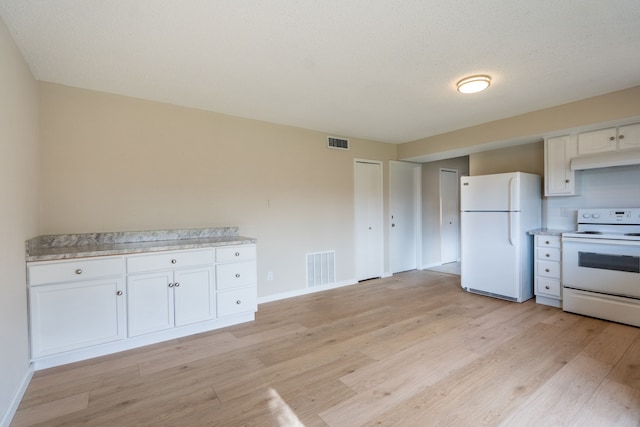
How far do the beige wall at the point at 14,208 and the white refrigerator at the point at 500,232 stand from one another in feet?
15.8

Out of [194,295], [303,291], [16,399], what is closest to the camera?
[16,399]

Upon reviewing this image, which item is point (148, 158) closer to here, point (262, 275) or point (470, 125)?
point (262, 275)

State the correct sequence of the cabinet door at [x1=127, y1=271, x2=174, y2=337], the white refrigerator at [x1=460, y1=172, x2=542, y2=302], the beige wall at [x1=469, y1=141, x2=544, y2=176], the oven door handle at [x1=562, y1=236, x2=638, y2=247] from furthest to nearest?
1. the beige wall at [x1=469, y1=141, x2=544, y2=176]
2. the white refrigerator at [x1=460, y1=172, x2=542, y2=302]
3. the oven door handle at [x1=562, y1=236, x2=638, y2=247]
4. the cabinet door at [x1=127, y1=271, x2=174, y2=337]

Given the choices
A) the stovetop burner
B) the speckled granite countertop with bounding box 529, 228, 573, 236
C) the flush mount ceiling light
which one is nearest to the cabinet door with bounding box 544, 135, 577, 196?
the stovetop burner

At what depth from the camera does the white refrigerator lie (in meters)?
3.87

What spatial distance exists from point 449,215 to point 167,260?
18.8 ft

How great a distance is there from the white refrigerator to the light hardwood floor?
63 cm

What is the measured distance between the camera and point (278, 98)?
325cm

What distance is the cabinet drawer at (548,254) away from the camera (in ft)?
12.1

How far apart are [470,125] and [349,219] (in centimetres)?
226

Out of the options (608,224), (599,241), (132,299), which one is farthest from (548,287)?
(132,299)

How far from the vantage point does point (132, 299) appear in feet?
8.80

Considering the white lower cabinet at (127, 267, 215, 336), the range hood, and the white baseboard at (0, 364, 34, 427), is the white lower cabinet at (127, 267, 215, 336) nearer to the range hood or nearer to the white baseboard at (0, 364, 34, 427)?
the white baseboard at (0, 364, 34, 427)

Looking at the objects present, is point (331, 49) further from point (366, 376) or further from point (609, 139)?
point (609, 139)
